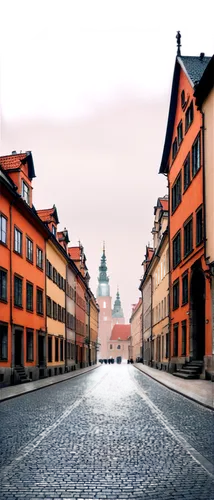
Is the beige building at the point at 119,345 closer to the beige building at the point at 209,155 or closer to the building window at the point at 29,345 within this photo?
the building window at the point at 29,345

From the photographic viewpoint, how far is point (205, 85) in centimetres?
2916

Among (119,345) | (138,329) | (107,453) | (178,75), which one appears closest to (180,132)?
(178,75)

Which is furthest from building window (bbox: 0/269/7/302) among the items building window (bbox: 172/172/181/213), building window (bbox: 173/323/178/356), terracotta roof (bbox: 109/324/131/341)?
terracotta roof (bbox: 109/324/131/341)

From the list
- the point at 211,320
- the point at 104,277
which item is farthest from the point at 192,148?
the point at 104,277

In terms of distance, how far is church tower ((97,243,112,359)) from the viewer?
187750mm

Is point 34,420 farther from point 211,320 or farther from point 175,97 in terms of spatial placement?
point 175,97

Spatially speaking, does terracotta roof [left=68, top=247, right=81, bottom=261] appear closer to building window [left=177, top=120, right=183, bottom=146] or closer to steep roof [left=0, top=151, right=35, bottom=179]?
building window [left=177, top=120, right=183, bottom=146]

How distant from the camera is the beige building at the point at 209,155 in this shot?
91.1ft

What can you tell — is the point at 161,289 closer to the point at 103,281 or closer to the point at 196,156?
the point at 196,156

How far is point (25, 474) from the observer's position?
8250mm

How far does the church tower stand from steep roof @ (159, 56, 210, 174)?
483 feet

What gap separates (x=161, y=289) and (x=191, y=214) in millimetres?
20503

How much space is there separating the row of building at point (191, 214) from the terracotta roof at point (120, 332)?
141 m

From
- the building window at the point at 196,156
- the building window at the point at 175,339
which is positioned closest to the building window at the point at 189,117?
the building window at the point at 196,156
